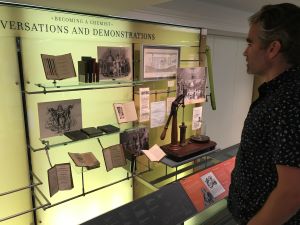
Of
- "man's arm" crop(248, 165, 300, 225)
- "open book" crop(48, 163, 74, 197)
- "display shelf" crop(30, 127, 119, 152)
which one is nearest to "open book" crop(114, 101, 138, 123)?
"display shelf" crop(30, 127, 119, 152)

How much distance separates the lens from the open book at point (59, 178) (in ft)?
4.81

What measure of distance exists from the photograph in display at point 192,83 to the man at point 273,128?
122 centimetres

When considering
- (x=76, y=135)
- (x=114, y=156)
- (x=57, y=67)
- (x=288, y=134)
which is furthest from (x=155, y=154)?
(x=288, y=134)

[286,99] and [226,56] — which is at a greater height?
[226,56]

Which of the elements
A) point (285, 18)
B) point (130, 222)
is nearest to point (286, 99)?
point (285, 18)

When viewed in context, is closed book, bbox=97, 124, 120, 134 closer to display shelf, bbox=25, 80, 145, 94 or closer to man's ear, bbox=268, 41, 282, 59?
display shelf, bbox=25, 80, 145, 94

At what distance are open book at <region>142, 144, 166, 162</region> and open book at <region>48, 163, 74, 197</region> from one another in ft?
2.16

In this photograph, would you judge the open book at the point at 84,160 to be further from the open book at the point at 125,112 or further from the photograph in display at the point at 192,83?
the photograph in display at the point at 192,83

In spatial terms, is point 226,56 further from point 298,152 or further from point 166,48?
point 298,152

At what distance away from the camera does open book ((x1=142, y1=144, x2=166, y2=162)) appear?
6.50ft

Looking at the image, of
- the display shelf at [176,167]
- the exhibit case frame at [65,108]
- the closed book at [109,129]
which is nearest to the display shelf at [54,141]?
the exhibit case frame at [65,108]

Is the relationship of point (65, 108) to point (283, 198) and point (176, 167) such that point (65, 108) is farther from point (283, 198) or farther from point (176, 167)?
point (283, 198)

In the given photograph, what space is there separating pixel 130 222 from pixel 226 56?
272cm

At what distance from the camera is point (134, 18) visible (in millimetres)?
1932
